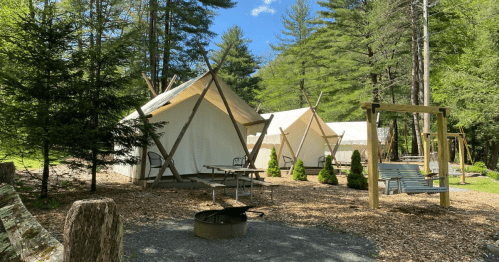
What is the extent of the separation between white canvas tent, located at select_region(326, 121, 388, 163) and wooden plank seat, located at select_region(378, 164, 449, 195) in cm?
1088

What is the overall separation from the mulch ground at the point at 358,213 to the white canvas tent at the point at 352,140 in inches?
359

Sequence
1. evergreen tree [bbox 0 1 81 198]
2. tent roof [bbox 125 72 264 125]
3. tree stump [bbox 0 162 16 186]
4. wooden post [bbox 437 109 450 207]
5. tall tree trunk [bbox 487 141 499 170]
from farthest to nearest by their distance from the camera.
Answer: tall tree trunk [bbox 487 141 499 170] → tent roof [bbox 125 72 264 125] → wooden post [bbox 437 109 450 207] → evergreen tree [bbox 0 1 81 198] → tree stump [bbox 0 162 16 186]

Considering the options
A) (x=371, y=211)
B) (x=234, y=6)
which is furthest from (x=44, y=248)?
(x=234, y=6)

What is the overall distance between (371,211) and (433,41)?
1755 cm

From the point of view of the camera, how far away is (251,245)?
4.26m

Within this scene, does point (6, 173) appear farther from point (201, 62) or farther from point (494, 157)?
point (494, 157)

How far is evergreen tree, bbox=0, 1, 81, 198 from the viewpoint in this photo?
619 centimetres

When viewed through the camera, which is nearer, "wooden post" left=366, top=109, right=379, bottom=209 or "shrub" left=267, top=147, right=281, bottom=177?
"wooden post" left=366, top=109, right=379, bottom=209

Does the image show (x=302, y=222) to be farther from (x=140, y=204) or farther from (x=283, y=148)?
(x=283, y=148)

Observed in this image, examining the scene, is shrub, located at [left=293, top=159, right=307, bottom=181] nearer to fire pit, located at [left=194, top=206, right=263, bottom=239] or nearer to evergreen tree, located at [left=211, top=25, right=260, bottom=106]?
fire pit, located at [left=194, top=206, right=263, bottom=239]

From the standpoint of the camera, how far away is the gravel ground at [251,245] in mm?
3797

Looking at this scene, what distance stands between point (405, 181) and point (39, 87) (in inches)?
312

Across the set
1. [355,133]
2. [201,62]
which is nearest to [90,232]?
[201,62]

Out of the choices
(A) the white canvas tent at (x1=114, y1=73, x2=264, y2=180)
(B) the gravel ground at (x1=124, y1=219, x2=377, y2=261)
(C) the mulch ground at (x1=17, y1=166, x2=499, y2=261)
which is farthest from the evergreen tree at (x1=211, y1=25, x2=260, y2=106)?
(B) the gravel ground at (x1=124, y1=219, x2=377, y2=261)
